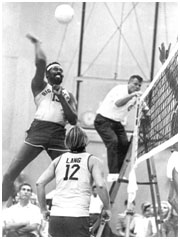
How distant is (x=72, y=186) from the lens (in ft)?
14.2

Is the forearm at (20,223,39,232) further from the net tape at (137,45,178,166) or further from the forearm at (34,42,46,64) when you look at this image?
the forearm at (34,42,46,64)

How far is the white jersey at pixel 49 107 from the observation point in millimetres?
5344

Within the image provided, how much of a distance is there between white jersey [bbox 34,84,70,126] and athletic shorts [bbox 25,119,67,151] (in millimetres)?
46

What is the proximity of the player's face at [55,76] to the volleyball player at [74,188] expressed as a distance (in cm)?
103

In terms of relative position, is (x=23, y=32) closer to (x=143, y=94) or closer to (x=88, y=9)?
(x=88, y=9)

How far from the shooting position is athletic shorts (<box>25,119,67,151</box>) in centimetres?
539

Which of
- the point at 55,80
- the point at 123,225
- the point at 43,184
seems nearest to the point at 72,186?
the point at 43,184

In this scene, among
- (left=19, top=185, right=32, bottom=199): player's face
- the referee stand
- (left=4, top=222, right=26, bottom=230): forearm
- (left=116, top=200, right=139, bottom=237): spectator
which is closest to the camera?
(left=4, top=222, right=26, bottom=230): forearm

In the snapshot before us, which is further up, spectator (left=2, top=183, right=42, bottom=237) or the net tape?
the net tape

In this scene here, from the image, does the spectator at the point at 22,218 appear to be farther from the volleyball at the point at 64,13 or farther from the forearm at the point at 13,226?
the volleyball at the point at 64,13

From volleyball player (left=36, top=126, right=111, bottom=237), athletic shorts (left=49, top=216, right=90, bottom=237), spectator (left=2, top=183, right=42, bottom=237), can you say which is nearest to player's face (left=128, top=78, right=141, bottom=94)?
spectator (left=2, top=183, right=42, bottom=237)

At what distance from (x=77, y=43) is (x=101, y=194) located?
102 inches

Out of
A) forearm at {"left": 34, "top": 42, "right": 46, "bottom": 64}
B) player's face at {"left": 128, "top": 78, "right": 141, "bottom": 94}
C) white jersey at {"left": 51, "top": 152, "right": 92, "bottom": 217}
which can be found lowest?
white jersey at {"left": 51, "top": 152, "right": 92, "bottom": 217}

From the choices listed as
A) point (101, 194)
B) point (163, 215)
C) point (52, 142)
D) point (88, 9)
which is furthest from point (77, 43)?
point (101, 194)
